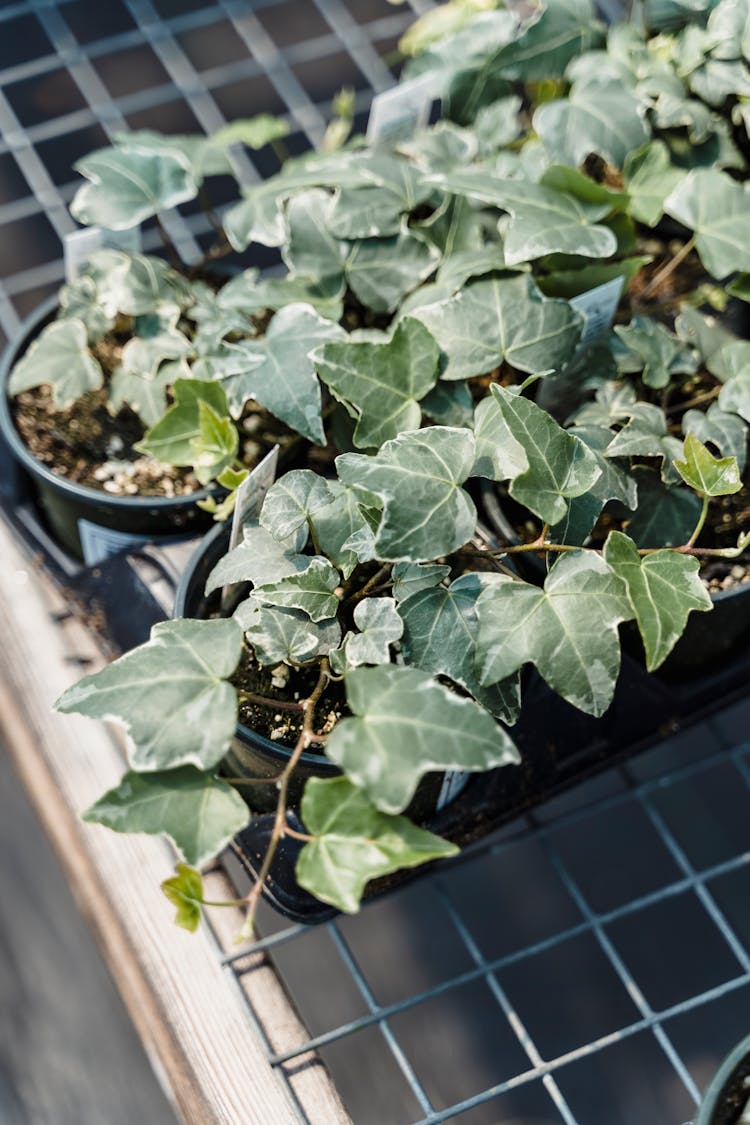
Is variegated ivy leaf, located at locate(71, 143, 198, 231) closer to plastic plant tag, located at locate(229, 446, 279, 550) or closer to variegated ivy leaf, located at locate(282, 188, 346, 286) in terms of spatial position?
variegated ivy leaf, located at locate(282, 188, 346, 286)

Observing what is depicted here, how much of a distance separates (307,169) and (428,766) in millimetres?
516

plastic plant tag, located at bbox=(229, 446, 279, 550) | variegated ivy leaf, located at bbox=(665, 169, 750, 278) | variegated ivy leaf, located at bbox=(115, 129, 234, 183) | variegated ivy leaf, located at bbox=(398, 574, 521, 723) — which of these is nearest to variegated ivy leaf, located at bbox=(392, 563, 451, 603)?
variegated ivy leaf, located at bbox=(398, 574, 521, 723)

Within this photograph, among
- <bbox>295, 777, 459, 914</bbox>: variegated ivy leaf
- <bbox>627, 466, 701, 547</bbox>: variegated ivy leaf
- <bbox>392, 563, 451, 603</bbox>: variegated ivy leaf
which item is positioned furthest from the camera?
<bbox>627, 466, 701, 547</bbox>: variegated ivy leaf

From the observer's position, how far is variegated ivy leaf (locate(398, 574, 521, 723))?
2.01ft

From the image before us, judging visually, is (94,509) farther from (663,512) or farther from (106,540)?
(663,512)

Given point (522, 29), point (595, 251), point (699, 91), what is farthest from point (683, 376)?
point (522, 29)

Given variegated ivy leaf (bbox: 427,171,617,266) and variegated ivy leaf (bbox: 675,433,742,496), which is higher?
variegated ivy leaf (bbox: 427,171,617,266)

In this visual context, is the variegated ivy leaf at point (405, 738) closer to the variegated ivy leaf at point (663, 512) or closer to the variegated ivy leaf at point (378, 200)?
the variegated ivy leaf at point (663, 512)

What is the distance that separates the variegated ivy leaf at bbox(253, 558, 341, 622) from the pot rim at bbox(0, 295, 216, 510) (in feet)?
0.58

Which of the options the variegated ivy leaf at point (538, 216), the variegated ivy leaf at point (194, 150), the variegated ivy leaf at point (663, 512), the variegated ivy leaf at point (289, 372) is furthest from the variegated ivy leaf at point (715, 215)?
the variegated ivy leaf at point (194, 150)

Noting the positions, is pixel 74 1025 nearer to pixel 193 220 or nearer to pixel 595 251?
pixel 193 220

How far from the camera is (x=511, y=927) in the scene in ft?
3.46

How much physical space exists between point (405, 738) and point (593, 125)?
1.74 feet

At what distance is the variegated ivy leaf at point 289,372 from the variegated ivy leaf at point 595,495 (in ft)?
0.55
